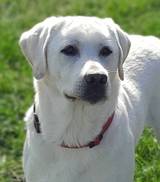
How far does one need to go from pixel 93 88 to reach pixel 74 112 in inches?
14.6

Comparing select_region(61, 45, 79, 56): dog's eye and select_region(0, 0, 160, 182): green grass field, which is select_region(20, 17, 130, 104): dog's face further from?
select_region(0, 0, 160, 182): green grass field

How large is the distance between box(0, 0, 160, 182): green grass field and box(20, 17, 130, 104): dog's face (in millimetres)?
1173

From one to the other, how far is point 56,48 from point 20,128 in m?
2.30

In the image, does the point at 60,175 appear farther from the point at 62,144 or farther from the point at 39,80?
the point at 39,80

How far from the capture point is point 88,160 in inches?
195

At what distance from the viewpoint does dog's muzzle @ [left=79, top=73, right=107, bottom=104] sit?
15.1 feet

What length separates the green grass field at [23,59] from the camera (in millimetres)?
6023

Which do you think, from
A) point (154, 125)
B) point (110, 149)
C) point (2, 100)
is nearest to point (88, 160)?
point (110, 149)

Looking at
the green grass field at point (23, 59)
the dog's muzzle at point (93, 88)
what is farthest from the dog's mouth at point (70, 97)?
the green grass field at point (23, 59)

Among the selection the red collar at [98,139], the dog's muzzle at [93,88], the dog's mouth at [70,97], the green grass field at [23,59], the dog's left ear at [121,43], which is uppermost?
the dog's left ear at [121,43]

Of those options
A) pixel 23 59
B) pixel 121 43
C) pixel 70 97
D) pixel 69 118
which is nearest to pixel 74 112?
pixel 69 118

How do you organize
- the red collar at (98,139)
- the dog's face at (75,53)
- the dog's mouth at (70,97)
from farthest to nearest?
1. the red collar at (98,139)
2. the dog's mouth at (70,97)
3. the dog's face at (75,53)

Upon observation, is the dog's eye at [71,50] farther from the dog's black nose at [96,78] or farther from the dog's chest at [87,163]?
the dog's chest at [87,163]

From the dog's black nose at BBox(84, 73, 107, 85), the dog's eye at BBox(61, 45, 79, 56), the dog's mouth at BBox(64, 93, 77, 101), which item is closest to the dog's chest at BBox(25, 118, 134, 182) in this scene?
the dog's mouth at BBox(64, 93, 77, 101)
